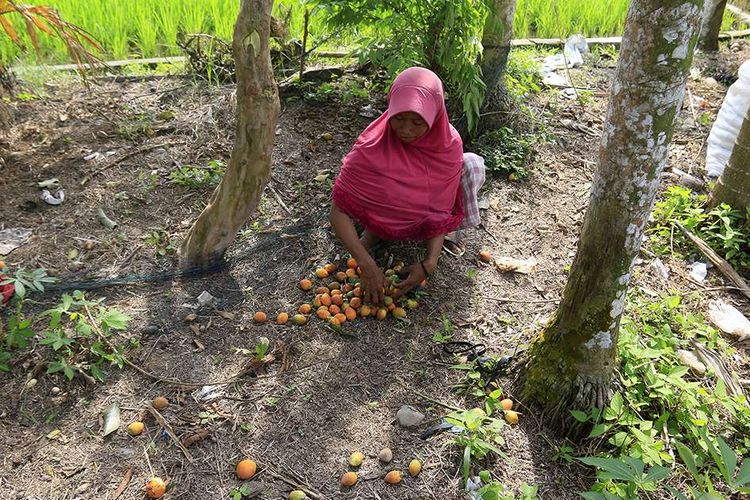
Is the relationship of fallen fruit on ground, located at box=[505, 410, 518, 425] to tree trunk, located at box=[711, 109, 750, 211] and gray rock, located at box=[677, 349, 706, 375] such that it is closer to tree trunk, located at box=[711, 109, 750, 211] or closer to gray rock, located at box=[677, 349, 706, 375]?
gray rock, located at box=[677, 349, 706, 375]

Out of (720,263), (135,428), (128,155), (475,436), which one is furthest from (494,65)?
(135,428)

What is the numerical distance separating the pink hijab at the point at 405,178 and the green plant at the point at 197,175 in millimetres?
1065

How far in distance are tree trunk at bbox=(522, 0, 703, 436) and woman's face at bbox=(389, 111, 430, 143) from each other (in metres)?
0.87

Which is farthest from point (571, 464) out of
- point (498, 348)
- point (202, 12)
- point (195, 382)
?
point (202, 12)

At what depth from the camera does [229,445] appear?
2.33 metres

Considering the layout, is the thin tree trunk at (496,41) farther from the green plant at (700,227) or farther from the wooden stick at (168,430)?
the wooden stick at (168,430)

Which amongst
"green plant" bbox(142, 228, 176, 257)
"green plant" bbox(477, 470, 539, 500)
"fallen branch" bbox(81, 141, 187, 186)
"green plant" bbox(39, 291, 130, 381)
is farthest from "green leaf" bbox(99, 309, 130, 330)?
"green plant" bbox(477, 470, 539, 500)

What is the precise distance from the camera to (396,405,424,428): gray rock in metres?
2.45

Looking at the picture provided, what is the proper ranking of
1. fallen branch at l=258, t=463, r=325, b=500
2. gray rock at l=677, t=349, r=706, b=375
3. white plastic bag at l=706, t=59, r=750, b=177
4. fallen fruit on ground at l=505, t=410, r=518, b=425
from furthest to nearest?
white plastic bag at l=706, t=59, r=750, b=177
gray rock at l=677, t=349, r=706, b=375
fallen fruit on ground at l=505, t=410, r=518, b=425
fallen branch at l=258, t=463, r=325, b=500

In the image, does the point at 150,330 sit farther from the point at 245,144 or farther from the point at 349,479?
the point at 349,479

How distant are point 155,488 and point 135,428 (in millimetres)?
305

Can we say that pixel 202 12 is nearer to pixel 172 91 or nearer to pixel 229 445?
pixel 172 91

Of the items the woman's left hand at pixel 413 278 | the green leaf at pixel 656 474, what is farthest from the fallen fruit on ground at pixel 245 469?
the green leaf at pixel 656 474

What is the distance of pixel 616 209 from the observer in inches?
83.7
